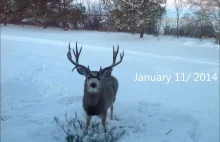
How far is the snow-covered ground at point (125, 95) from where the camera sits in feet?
22.6

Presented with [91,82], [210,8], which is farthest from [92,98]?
[210,8]

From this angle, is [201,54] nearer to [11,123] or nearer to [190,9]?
[190,9]

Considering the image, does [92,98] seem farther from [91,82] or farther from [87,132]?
[87,132]

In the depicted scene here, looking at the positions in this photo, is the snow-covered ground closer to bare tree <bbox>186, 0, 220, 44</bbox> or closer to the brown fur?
the brown fur

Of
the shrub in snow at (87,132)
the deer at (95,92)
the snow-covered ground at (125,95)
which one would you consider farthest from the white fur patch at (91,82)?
the snow-covered ground at (125,95)

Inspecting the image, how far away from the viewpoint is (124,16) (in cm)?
2297

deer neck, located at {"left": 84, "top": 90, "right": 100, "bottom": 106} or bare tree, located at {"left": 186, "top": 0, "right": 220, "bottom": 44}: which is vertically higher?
bare tree, located at {"left": 186, "top": 0, "right": 220, "bottom": 44}

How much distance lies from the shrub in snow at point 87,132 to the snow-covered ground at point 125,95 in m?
0.18

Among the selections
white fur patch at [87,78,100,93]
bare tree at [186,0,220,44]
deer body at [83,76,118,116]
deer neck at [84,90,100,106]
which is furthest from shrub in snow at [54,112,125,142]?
bare tree at [186,0,220,44]

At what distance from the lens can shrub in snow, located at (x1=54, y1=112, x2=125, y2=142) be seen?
599cm

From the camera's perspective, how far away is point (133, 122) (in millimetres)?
7430

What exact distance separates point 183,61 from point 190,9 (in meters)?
6.96

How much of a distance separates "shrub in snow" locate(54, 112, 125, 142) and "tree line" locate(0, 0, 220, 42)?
15558mm

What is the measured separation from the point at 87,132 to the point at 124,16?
17360 mm
